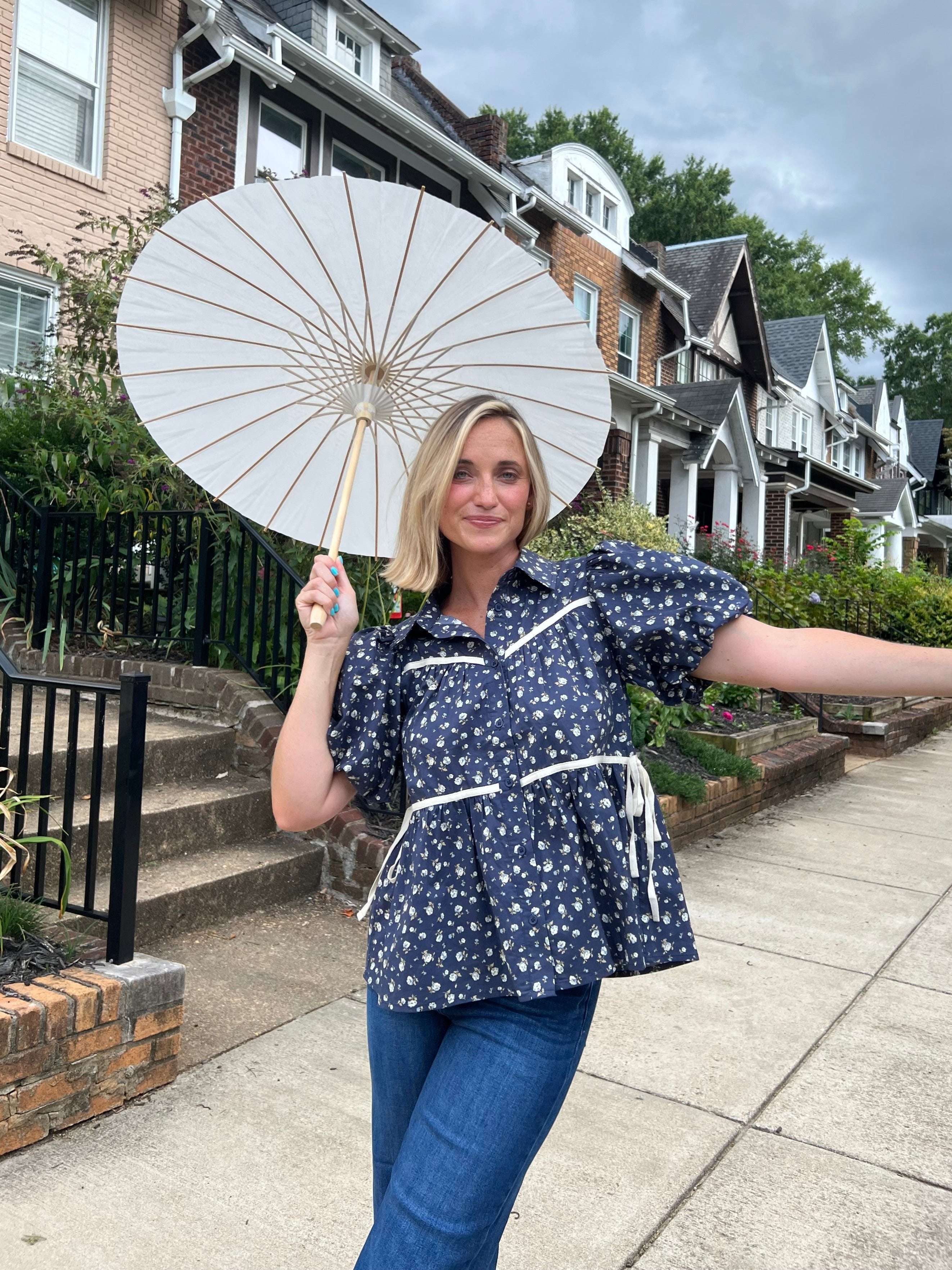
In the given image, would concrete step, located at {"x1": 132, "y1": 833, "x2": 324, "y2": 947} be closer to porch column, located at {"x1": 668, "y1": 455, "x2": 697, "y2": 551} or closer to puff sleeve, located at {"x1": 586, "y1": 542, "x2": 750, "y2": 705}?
puff sleeve, located at {"x1": 586, "y1": 542, "x2": 750, "y2": 705}

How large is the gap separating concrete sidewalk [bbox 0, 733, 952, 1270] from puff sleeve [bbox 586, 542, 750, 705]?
4.93 feet

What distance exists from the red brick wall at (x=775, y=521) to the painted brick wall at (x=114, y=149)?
16.1 metres

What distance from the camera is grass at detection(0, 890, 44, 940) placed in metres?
3.00

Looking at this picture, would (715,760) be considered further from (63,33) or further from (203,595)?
(63,33)

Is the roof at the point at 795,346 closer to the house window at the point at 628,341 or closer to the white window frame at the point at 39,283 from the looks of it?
the house window at the point at 628,341

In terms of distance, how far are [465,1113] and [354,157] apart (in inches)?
533

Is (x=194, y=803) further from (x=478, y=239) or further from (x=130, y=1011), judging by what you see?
(x=478, y=239)

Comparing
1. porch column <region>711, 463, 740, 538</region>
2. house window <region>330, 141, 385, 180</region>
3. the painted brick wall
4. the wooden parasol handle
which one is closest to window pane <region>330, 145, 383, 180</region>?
house window <region>330, 141, 385, 180</region>

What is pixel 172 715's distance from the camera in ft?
18.1

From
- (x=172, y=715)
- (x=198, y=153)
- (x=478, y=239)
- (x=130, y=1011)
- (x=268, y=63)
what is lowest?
(x=130, y=1011)

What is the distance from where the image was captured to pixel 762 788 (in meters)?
7.34

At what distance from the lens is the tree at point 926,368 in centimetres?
5988

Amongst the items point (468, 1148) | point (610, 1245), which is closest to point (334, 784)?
point (468, 1148)

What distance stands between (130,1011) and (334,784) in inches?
59.5
